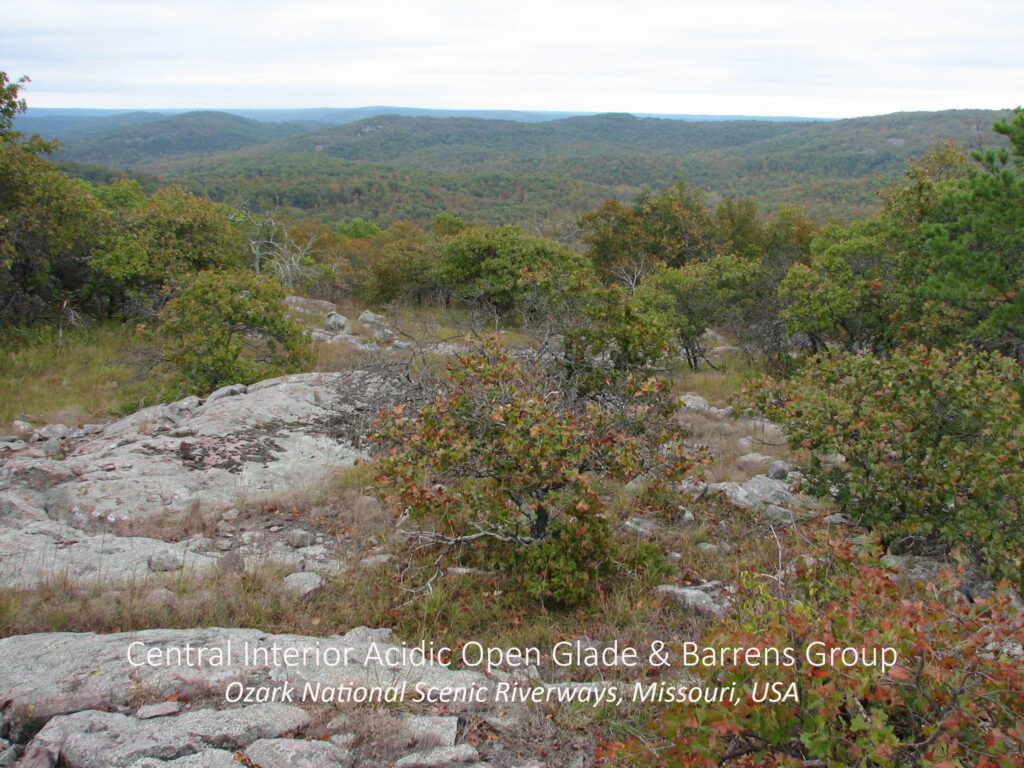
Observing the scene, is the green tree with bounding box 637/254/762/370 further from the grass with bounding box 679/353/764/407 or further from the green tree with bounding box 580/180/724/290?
the green tree with bounding box 580/180/724/290

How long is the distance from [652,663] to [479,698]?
912 millimetres

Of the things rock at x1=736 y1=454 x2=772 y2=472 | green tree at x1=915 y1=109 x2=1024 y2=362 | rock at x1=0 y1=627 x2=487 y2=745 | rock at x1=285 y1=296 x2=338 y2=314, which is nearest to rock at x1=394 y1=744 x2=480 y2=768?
rock at x1=0 y1=627 x2=487 y2=745

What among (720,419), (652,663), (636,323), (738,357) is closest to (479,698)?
(652,663)

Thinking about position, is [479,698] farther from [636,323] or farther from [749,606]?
[636,323]

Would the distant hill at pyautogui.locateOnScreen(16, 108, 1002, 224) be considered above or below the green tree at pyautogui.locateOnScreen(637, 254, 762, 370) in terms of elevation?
above

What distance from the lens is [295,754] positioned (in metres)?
2.36

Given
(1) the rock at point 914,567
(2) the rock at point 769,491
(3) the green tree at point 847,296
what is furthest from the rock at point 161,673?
(3) the green tree at point 847,296

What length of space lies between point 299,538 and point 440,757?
2571 millimetres

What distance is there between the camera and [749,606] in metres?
2.53

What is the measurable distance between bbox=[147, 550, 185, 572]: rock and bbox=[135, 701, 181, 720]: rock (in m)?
1.63

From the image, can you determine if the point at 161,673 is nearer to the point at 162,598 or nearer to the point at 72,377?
the point at 162,598

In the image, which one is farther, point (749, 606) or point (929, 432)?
point (929, 432)

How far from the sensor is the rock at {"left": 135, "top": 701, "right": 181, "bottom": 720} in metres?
2.49

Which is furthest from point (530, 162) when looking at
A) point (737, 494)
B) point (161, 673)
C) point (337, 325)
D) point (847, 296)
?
point (161, 673)
